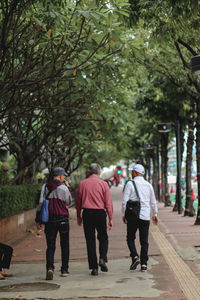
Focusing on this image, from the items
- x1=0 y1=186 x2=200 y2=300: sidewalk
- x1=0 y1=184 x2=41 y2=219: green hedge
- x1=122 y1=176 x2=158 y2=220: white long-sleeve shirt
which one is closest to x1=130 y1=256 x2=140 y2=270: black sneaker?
x1=0 y1=186 x2=200 y2=300: sidewalk

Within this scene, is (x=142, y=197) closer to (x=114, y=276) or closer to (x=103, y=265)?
(x=103, y=265)

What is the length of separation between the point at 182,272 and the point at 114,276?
3.72 ft

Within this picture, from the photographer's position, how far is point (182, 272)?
28.1ft

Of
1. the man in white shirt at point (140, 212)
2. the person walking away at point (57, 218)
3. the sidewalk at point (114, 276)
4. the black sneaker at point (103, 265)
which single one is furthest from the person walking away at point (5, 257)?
the man in white shirt at point (140, 212)

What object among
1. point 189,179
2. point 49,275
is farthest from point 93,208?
point 189,179

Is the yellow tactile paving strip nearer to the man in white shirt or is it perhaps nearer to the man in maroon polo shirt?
the man in white shirt

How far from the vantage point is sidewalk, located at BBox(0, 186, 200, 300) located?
709 centimetres

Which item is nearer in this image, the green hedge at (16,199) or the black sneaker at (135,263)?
the black sneaker at (135,263)

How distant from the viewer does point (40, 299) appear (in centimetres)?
685

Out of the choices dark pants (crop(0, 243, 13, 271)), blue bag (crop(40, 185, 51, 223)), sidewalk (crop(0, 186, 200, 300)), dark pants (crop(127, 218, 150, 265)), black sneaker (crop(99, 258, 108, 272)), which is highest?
blue bag (crop(40, 185, 51, 223))

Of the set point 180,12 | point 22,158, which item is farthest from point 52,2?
point 22,158

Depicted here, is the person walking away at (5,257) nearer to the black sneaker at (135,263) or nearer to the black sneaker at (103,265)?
the black sneaker at (103,265)

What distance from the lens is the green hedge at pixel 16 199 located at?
13258mm

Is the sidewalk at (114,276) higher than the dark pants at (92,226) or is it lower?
lower
